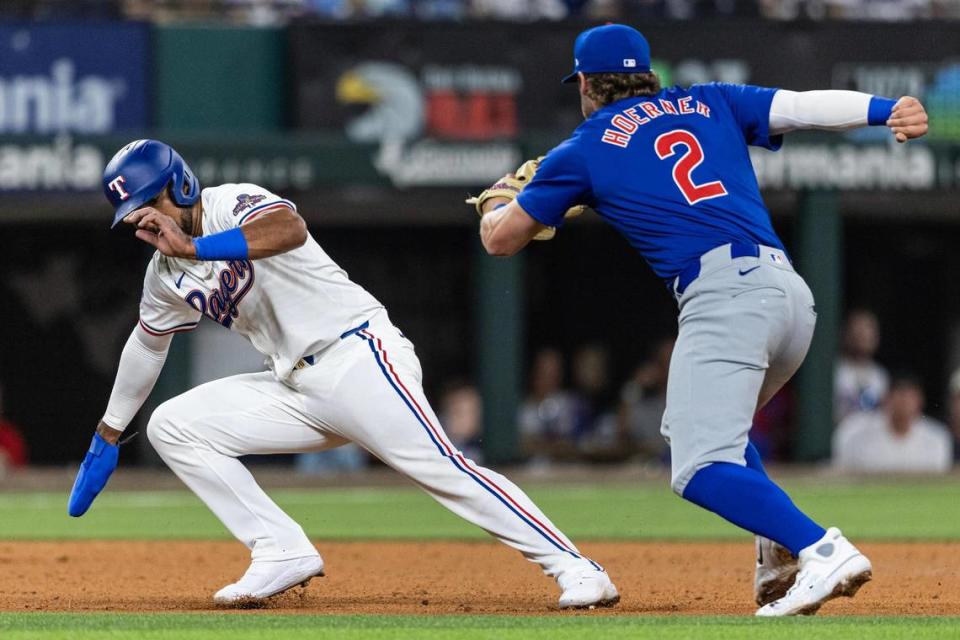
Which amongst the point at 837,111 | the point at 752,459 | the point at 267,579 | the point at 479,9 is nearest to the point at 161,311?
the point at 267,579

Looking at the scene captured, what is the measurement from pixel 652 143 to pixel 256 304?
1.42m

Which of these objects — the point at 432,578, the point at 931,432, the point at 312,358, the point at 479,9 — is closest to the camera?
the point at 312,358

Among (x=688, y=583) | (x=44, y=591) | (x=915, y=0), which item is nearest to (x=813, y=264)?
(x=915, y=0)

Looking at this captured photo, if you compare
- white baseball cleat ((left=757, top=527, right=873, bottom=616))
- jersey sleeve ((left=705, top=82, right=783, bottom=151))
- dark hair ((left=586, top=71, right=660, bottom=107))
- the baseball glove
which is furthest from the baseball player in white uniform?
jersey sleeve ((left=705, top=82, right=783, bottom=151))

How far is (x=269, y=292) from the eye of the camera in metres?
5.47

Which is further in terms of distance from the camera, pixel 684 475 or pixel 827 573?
pixel 684 475

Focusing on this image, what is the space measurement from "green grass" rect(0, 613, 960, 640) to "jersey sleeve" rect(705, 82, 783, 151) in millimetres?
1488

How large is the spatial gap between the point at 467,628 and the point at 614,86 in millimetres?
1708

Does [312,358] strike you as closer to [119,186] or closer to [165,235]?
[165,235]

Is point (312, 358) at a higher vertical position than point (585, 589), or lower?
higher

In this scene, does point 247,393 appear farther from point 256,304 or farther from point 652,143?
point 652,143

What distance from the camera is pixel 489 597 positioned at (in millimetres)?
6059

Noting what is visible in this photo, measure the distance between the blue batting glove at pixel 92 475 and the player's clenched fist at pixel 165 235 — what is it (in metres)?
0.89

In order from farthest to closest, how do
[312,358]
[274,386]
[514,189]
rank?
[274,386], [312,358], [514,189]
